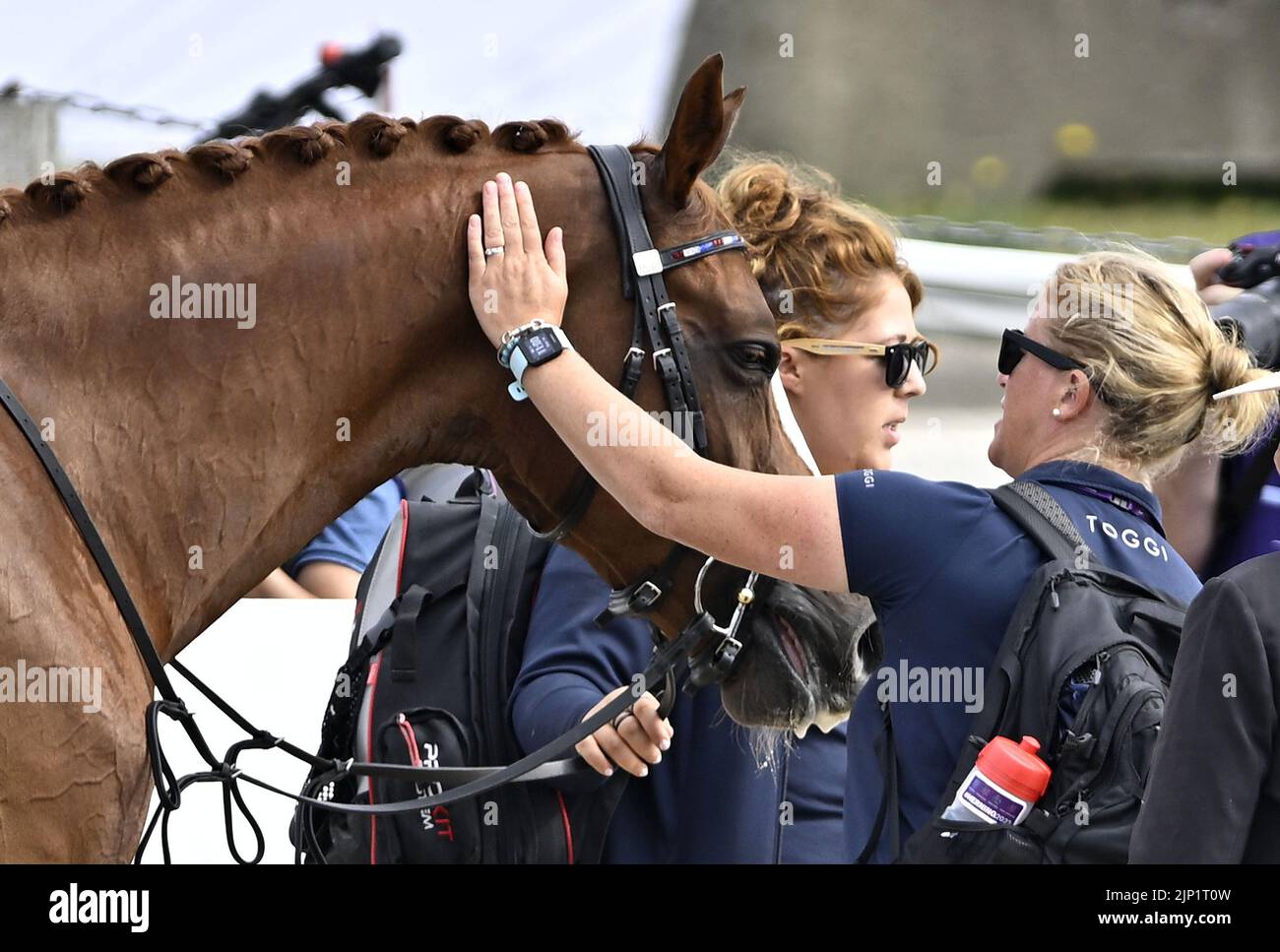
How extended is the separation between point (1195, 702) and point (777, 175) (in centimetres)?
168

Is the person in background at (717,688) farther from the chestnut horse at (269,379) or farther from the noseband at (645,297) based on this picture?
the noseband at (645,297)

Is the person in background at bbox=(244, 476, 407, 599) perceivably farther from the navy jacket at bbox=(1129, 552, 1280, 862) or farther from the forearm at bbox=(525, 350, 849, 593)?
the navy jacket at bbox=(1129, 552, 1280, 862)

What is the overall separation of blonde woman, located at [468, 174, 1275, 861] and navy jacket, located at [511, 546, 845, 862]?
46cm

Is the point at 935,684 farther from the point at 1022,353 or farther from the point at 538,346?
the point at 538,346

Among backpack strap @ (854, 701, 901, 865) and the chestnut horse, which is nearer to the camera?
the chestnut horse

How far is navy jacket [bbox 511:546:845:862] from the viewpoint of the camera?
255 centimetres

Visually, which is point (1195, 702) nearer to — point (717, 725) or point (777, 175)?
point (717, 725)

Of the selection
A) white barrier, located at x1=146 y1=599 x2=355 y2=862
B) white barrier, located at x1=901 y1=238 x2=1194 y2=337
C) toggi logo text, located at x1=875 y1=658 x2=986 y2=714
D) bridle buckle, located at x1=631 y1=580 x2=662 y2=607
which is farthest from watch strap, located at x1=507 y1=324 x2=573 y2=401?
white barrier, located at x1=901 y1=238 x2=1194 y2=337

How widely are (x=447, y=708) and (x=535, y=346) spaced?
89cm

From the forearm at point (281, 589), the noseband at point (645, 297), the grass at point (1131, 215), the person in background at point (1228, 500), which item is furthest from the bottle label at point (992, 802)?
the grass at point (1131, 215)

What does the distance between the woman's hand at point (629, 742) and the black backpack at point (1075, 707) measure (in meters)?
0.57

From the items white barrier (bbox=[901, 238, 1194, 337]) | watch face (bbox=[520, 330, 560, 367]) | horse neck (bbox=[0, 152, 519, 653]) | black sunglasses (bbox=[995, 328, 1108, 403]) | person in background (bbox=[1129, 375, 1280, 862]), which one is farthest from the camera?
white barrier (bbox=[901, 238, 1194, 337])

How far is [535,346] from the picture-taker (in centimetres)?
195

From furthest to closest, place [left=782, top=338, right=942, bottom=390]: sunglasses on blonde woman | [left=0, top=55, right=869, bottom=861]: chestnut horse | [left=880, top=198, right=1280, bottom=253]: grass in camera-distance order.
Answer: [left=880, top=198, right=1280, bottom=253]: grass → [left=782, top=338, right=942, bottom=390]: sunglasses on blonde woman → [left=0, top=55, right=869, bottom=861]: chestnut horse
